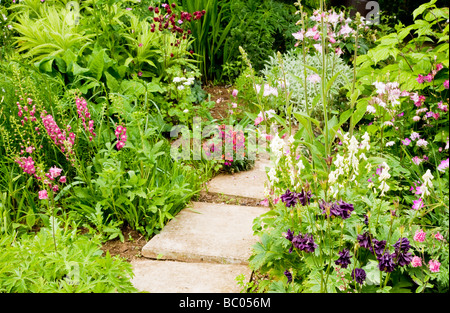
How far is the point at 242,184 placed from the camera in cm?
362

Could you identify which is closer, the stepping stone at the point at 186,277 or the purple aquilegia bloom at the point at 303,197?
the purple aquilegia bloom at the point at 303,197

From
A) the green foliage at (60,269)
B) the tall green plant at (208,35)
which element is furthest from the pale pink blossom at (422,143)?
the tall green plant at (208,35)

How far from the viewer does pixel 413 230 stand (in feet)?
6.54

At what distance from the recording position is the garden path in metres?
2.41

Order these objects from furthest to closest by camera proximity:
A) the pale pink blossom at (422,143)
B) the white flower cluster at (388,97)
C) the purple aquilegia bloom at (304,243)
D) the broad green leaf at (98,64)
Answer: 1. the broad green leaf at (98,64)
2. the white flower cluster at (388,97)
3. the pale pink blossom at (422,143)
4. the purple aquilegia bloom at (304,243)

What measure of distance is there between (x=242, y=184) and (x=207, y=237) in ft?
→ 2.95

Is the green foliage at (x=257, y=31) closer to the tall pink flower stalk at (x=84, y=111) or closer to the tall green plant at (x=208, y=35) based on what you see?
the tall green plant at (x=208, y=35)

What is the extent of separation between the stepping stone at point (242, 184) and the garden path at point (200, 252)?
207 mm

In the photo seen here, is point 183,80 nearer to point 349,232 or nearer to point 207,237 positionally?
point 207,237

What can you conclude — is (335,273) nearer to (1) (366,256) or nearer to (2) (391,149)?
(1) (366,256)

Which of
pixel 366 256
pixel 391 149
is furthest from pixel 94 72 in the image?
pixel 366 256

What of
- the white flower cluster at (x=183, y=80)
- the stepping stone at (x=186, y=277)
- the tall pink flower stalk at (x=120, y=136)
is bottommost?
the stepping stone at (x=186, y=277)

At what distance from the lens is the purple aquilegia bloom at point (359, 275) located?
5.72ft
